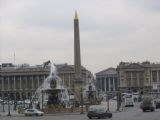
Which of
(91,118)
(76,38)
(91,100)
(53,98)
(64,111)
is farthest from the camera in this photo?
(91,100)

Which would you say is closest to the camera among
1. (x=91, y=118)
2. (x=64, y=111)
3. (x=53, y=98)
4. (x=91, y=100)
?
(x=91, y=118)

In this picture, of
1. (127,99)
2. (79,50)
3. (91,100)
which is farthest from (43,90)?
(127,99)

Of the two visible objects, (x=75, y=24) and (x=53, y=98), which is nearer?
(x=53, y=98)

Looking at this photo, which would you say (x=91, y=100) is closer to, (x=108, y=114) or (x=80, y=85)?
(x=80, y=85)

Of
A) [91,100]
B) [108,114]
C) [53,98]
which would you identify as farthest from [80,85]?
[108,114]

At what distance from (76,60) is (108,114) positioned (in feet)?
134

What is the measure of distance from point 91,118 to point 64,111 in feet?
63.5

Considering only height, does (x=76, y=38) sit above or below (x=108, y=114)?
above

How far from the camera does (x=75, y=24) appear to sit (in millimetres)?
89438

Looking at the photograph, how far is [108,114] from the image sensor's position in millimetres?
50781

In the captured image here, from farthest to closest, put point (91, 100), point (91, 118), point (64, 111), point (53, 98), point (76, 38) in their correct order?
point (91, 100) → point (76, 38) → point (53, 98) → point (64, 111) → point (91, 118)

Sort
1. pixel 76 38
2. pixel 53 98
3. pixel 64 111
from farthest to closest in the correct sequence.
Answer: pixel 76 38, pixel 53 98, pixel 64 111

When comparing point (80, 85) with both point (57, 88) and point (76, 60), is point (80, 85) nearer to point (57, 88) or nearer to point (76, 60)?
point (76, 60)

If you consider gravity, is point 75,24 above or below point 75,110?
above
